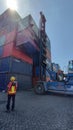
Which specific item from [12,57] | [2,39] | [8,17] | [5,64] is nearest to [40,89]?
[12,57]

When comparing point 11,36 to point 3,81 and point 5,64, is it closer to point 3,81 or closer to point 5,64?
point 5,64

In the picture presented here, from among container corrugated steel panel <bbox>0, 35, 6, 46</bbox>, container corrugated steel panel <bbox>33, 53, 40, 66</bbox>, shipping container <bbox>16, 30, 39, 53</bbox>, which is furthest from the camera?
container corrugated steel panel <bbox>33, 53, 40, 66</bbox>

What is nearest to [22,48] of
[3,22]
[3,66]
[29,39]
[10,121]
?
[29,39]

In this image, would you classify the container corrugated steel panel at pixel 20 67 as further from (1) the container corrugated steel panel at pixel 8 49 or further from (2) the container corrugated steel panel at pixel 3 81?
(2) the container corrugated steel panel at pixel 3 81

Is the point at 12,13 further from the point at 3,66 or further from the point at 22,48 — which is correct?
the point at 3,66

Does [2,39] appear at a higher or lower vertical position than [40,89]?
higher

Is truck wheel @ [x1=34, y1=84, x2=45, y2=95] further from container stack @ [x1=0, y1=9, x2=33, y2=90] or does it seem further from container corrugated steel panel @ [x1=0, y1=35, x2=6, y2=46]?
container corrugated steel panel @ [x1=0, y1=35, x2=6, y2=46]

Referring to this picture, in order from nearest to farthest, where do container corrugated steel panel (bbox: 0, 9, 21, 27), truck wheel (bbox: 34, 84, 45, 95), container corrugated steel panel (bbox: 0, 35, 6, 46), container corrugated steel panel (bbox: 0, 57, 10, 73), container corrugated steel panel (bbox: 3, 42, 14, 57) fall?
truck wheel (bbox: 34, 84, 45, 95), container corrugated steel panel (bbox: 0, 57, 10, 73), container corrugated steel panel (bbox: 3, 42, 14, 57), container corrugated steel panel (bbox: 0, 35, 6, 46), container corrugated steel panel (bbox: 0, 9, 21, 27)

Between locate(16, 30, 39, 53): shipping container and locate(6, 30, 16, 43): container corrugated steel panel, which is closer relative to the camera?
locate(16, 30, 39, 53): shipping container

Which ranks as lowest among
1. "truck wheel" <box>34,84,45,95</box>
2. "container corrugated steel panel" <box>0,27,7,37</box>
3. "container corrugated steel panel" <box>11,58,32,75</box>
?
"truck wheel" <box>34,84,45,95</box>

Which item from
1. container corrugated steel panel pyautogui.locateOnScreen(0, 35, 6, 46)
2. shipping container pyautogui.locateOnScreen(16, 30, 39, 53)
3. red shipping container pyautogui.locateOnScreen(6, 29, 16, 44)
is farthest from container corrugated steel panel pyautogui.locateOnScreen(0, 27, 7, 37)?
shipping container pyautogui.locateOnScreen(16, 30, 39, 53)

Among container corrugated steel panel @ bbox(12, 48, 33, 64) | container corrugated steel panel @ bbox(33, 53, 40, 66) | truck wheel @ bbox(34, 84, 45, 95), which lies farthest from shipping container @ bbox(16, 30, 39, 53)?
truck wheel @ bbox(34, 84, 45, 95)

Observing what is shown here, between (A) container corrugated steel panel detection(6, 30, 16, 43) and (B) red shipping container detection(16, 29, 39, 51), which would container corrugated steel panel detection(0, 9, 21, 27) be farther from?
(B) red shipping container detection(16, 29, 39, 51)

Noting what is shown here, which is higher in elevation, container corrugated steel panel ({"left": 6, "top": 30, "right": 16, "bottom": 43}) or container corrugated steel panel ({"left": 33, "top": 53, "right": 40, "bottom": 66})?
container corrugated steel panel ({"left": 6, "top": 30, "right": 16, "bottom": 43})
